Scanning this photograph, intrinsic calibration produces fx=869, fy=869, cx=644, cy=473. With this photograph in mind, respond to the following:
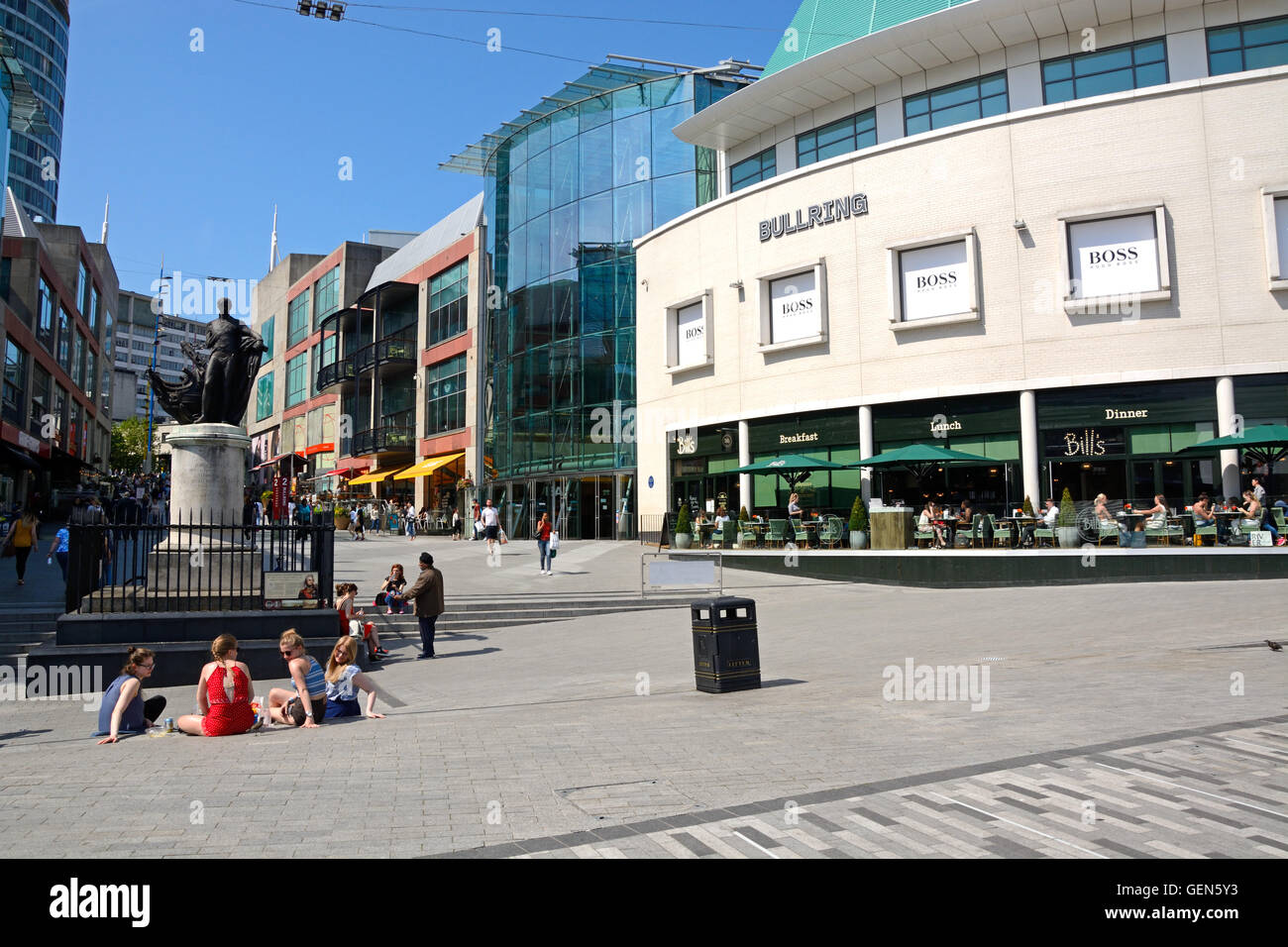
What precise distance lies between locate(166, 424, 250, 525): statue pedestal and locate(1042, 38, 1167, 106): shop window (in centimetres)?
2442

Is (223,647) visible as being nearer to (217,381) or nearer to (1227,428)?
(217,381)

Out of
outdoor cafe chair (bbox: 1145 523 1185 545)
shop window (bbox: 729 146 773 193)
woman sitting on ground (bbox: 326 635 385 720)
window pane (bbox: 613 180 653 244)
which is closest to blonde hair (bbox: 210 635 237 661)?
woman sitting on ground (bbox: 326 635 385 720)

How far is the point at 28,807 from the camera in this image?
568 cm

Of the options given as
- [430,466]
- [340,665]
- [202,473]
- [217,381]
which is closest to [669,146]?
[430,466]

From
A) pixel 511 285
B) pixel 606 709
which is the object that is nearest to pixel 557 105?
pixel 511 285

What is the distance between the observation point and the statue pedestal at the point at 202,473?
1250cm

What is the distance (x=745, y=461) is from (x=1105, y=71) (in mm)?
15780

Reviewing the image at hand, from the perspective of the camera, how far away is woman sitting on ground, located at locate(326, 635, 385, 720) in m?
9.03

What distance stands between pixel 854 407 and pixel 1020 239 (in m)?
6.68

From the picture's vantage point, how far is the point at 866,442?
88.1 feet

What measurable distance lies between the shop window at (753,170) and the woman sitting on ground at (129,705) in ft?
92.5

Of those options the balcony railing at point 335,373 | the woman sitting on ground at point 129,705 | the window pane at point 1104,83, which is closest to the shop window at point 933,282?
the window pane at point 1104,83

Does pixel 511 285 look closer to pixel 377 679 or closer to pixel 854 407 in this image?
pixel 854 407
